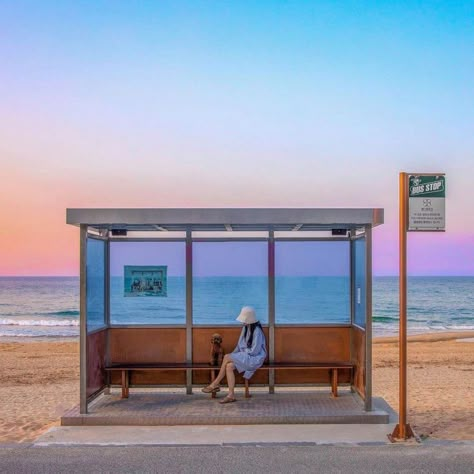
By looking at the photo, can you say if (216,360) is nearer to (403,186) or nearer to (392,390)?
(403,186)

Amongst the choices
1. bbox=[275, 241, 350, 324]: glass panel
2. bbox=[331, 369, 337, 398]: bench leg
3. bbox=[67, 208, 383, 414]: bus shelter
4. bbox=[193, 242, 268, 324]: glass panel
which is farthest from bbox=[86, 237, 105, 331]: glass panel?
bbox=[331, 369, 337, 398]: bench leg

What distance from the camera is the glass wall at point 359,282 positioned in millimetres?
8728

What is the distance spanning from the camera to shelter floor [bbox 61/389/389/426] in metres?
8.16

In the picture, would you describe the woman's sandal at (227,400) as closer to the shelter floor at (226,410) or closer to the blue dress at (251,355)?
the shelter floor at (226,410)

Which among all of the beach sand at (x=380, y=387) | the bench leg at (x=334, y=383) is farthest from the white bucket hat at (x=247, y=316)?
the beach sand at (x=380, y=387)

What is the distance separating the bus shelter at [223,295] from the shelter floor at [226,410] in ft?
0.95

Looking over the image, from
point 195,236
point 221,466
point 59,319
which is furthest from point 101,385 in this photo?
point 59,319

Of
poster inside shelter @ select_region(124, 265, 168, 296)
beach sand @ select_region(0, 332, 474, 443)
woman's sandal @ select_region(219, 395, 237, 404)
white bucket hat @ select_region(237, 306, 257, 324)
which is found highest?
poster inside shelter @ select_region(124, 265, 168, 296)

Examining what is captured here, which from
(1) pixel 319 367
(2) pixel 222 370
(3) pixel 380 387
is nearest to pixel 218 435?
(2) pixel 222 370

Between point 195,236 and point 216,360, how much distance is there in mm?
1749

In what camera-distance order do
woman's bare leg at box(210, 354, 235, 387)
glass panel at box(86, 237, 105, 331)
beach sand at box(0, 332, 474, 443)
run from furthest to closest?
beach sand at box(0, 332, 474, 443), woman's bare leg at box(210, 354, 235, 387), glass panel at box(86, 237, 105, 331)

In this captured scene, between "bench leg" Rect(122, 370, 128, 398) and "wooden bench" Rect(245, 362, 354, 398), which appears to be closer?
"wooden bench" Rect(245, 362, 354, 398)

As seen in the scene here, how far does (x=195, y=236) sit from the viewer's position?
32.0 ft

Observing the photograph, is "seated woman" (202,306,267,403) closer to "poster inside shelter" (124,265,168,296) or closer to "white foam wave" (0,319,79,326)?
"poster inside shelter" (124,265,168,296)
